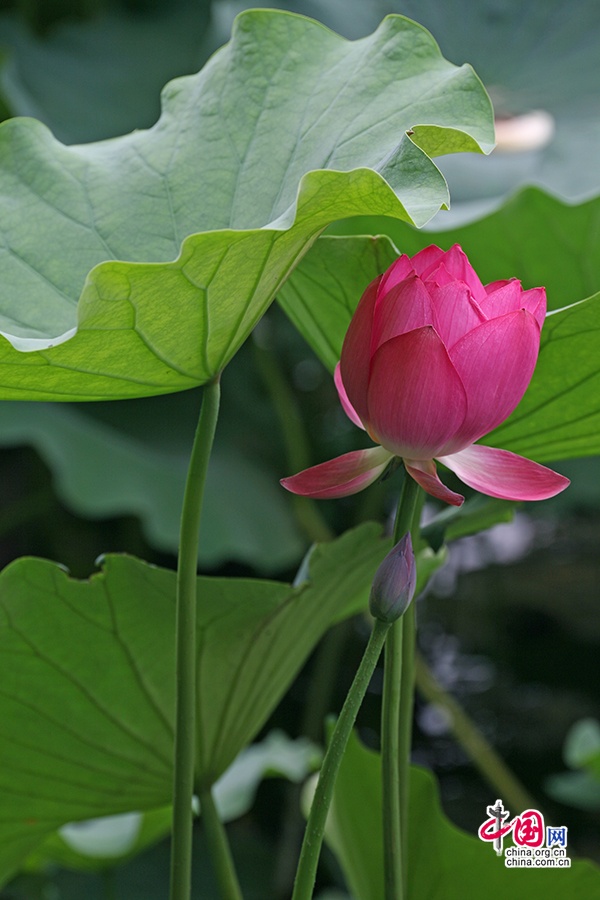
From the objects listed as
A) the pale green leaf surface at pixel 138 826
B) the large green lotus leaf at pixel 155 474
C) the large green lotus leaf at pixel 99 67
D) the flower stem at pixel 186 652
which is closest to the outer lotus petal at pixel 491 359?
the flower stem at pixel 186 652

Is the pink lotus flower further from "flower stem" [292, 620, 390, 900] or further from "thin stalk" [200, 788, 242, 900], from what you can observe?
"thin stalk" [200, 788, 242, 900]

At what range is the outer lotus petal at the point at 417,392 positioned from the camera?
300 millimetres

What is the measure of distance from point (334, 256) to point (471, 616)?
5.94 ft

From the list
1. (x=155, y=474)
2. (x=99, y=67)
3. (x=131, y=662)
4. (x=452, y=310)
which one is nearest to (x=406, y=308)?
(x=452, y=310)

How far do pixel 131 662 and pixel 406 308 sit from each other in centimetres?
25

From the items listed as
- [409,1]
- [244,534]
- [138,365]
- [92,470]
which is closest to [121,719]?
[138,365]

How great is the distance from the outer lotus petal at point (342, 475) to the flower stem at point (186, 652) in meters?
0.05

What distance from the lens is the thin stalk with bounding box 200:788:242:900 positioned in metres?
0.43

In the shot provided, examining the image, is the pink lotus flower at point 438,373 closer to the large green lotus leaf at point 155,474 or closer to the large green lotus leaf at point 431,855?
the large green lotus leaf at point 431,855

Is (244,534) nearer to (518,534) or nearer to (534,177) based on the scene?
(534,177)

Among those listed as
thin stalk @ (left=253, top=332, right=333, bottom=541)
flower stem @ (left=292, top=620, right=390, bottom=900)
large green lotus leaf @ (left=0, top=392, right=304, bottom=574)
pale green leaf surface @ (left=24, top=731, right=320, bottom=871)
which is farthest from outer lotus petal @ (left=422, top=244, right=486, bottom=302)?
thin stalk @ (left=253, top=332, right=333, bottom=541)

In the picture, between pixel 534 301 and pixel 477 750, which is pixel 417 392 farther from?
pixel 477 750

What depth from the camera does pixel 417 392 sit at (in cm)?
30

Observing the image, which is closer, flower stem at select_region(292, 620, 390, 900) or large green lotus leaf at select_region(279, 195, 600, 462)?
flower stem at select_region(292, 620, 390, 900)
